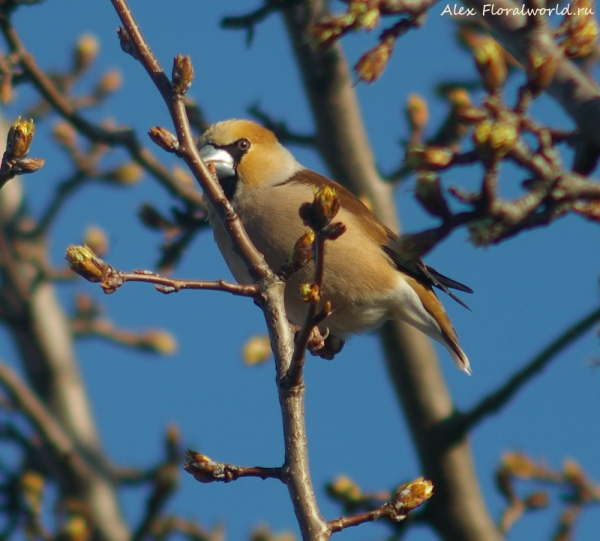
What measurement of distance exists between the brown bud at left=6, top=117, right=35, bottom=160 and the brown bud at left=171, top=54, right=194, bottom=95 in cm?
42

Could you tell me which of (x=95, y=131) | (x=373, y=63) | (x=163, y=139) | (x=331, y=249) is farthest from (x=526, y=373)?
(x=95, y=131)

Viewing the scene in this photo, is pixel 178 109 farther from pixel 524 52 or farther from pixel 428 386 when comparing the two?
pixel 428 386

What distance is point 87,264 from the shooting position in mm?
2406

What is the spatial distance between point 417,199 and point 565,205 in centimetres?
33

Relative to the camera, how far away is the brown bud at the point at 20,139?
91.5 inches

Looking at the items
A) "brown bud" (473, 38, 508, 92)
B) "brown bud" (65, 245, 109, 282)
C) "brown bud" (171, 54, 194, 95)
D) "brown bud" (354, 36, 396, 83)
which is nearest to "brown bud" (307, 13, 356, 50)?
"brown bud" (354, 36, 396, 83)

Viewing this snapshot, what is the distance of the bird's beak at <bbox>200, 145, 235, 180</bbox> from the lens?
5.23 m

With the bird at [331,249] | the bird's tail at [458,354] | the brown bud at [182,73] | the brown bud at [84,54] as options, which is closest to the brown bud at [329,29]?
the brown bud at [182,73]

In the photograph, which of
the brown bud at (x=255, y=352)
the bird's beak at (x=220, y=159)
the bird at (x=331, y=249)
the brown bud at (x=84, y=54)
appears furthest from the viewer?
the brown bud at (x=84, y=54)

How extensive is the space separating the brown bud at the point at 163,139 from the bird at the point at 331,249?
2.05m

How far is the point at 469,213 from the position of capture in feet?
6.54

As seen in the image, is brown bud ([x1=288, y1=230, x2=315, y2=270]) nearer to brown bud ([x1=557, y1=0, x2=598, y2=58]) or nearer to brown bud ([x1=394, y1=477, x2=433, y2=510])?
brown bud ([x1=394, y1=477, x2=433, y2=510])

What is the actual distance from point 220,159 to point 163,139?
2.79m

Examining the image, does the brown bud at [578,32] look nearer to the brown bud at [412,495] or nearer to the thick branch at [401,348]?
the brown bud at [412,495]
